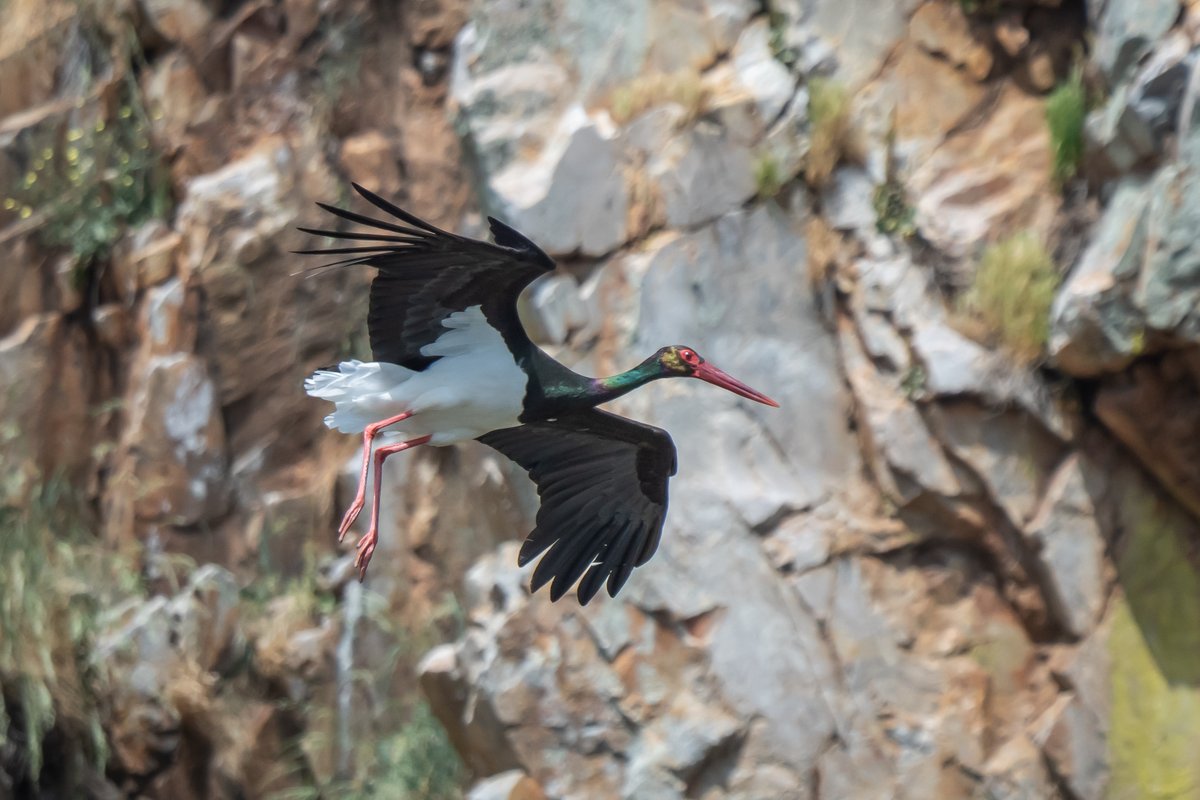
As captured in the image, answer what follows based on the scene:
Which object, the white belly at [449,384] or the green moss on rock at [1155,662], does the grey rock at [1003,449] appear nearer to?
the green moss on rock at [1155,662]

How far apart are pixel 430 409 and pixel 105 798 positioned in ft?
10.6

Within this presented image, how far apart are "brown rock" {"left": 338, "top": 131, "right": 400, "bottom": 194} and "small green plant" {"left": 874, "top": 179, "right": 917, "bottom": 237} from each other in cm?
249

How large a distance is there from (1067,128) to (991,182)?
12.7 inches

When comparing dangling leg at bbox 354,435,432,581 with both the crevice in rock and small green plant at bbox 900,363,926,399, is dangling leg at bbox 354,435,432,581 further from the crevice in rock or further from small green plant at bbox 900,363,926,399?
small green plant at bbox 900,363,926,399

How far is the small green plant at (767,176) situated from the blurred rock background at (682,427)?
0.04 feet

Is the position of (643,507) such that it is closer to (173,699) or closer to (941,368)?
(941,368)

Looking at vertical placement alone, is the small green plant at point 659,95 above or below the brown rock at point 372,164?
above

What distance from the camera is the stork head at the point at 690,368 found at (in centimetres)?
450

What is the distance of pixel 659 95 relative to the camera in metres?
6.16

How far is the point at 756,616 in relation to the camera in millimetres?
5594

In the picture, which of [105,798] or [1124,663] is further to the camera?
[105,798]

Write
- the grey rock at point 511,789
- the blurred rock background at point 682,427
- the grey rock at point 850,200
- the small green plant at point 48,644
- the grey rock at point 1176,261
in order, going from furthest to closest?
the small green plant at point 48,644 → the grey rock at point 850,200 → the grey rock at point 511,789 → the blurred rock background at point 682,427 → the grey rock at point 1176,261

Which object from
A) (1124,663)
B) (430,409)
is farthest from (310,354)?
(1124,663)

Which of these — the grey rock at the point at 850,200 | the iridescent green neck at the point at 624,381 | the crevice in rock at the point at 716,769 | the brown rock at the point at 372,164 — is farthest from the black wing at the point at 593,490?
the brown rock at the point at 372,164
